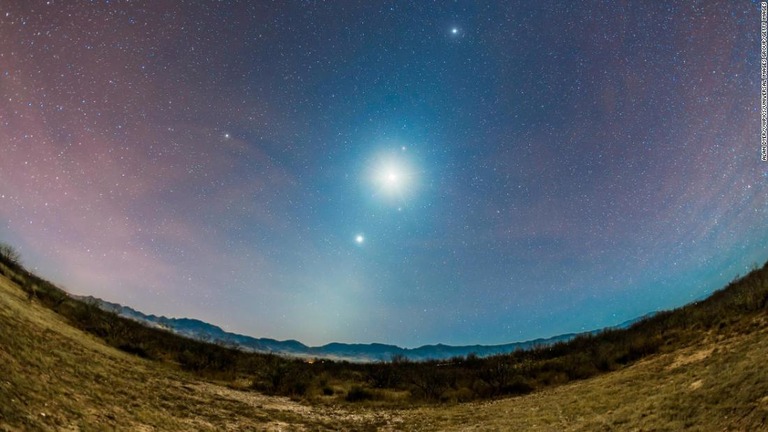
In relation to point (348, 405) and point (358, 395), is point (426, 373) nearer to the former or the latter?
point (358, 395)

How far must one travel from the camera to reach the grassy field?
15.7 ft

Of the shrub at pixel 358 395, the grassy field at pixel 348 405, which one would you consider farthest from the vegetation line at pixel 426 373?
the grassy field at pixel 348 405

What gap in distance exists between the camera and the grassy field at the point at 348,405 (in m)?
4.78

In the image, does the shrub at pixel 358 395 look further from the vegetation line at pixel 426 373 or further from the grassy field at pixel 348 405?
the grassy field at pixel 348 405

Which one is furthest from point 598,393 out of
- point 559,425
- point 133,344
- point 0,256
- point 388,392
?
point 0,256

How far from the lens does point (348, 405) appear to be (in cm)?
1184

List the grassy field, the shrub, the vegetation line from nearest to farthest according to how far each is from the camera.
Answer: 1. the grassy field
2. the vegetation line
3. the shrub

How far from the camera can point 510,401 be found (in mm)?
11312

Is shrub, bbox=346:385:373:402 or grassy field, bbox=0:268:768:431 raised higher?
grassy field, bbox=0:268:768:431

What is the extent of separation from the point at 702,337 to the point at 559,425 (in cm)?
665

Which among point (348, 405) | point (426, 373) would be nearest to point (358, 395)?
point (348, 405)

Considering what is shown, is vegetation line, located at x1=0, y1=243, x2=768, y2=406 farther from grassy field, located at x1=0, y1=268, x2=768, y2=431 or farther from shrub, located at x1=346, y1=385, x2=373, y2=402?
grassy field, located at x1=0, y1=268, x2=768, y2=431

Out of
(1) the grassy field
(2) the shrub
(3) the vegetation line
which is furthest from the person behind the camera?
(2) the shrub

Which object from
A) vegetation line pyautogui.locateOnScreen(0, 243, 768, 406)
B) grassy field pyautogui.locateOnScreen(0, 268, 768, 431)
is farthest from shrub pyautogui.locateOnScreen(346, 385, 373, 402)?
grassy field pyautogui.locateOnScreen(0, 268, 768, 431)
